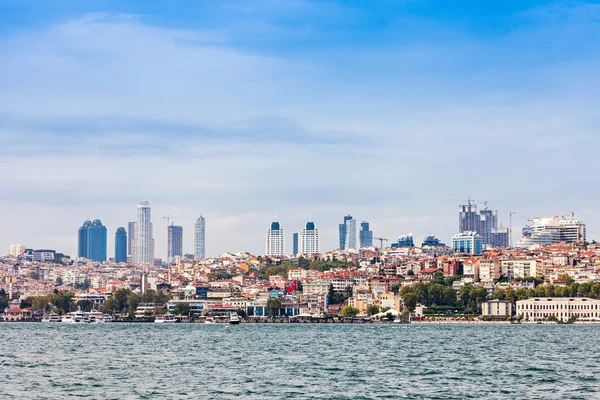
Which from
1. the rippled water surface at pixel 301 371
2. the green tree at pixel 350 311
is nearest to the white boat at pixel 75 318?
the green tree at pixel 350 311

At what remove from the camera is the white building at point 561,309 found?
13688 centimetres

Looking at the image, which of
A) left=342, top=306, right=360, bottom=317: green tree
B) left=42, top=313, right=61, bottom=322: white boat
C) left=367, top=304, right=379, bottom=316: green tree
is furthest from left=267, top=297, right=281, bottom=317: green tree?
left=42, top=313, right=61, bottom=322: white boat

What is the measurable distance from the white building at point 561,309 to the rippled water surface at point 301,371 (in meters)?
66.8

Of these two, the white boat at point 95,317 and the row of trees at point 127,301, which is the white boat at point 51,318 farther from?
the row of trees at point 127,301

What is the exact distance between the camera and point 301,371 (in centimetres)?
4844

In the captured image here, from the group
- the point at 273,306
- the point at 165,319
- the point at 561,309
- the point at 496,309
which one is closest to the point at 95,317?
the point at 165,319

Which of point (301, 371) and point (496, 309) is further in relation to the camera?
point (496, 309)

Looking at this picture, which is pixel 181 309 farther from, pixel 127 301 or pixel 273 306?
pixel 273 306

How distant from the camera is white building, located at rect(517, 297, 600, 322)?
137 m

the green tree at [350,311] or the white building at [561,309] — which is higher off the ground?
the white building at [561,309]

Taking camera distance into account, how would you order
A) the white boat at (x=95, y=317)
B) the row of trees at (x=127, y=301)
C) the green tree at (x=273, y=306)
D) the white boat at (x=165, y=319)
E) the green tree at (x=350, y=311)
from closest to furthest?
the green tree at (x=350, y=311)
the white boat at (x=165, y=319)
the green tree at (x=273, y=306)
the white boat at (x=95, y=317)
the row of trees at (x=127, y=301)

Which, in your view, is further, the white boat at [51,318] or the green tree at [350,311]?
the white boat at [51,318]

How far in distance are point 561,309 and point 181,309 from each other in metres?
52.3

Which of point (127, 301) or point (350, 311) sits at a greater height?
point (127, 301)
